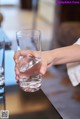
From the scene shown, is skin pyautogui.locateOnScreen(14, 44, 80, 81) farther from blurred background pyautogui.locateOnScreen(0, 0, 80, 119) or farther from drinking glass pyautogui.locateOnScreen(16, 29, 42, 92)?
blurred background pyautogui.locateOnScreen(0, 0, 80, 119)

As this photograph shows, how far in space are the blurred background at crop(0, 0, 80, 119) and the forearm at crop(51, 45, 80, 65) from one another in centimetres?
14

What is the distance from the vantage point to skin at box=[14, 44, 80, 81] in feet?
2.23

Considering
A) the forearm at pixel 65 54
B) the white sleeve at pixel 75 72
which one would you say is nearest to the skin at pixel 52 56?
the forearm at pixel 65 54

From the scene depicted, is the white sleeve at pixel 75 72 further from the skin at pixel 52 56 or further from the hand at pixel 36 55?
the hand at pixel 36 55

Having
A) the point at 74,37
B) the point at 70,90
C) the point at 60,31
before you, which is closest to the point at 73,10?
the point at 60,31

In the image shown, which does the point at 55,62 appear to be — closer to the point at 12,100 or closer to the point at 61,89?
the point at 12,100

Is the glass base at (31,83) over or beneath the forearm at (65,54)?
beneath

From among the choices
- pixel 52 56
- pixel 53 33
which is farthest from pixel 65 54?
pixel 53 33

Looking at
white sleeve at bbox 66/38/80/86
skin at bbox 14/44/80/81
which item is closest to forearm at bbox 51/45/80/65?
skin at bbox 14/44/80/81

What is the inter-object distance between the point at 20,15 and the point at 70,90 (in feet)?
11.4

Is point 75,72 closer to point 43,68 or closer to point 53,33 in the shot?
point 43,68

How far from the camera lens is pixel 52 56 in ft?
2.40

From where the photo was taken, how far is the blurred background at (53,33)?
864 millimetres

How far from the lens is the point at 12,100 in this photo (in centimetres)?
69
